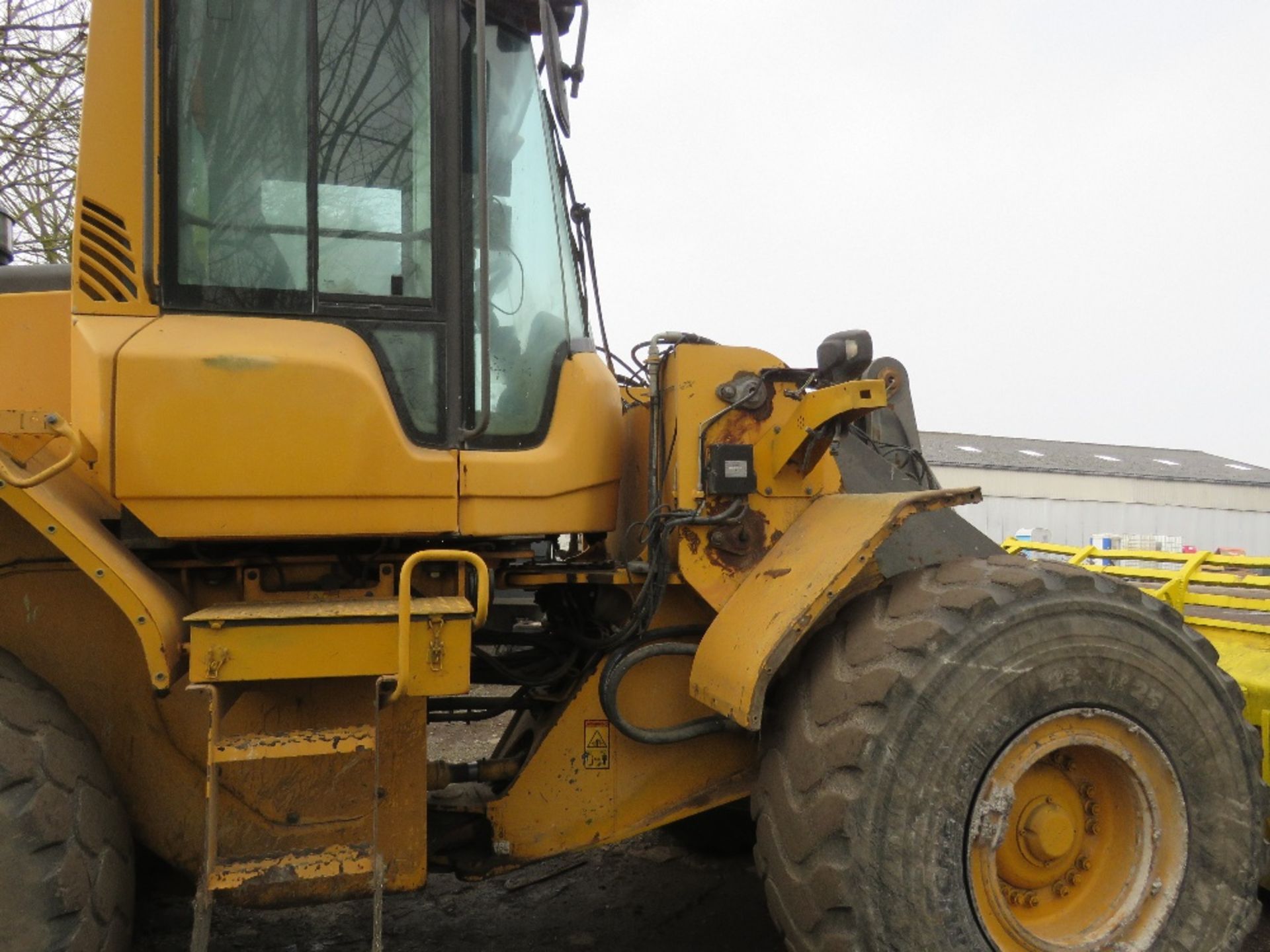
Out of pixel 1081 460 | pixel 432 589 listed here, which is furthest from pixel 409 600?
pixel 1081 460

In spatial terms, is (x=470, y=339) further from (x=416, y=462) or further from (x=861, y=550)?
(x=861, y=550)

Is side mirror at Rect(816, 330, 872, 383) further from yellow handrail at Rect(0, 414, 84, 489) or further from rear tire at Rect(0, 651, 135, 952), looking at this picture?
rear tire at Rect(0, 651, 135, 952)

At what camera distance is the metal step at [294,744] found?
235 centimetres

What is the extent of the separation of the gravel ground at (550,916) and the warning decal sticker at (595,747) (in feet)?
3.46

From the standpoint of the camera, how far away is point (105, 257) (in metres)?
2.56

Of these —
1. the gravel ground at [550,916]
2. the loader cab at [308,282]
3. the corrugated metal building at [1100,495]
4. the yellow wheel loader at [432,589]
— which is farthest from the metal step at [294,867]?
the corrugated metal building at [1100,495]

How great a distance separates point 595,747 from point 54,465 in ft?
5.57

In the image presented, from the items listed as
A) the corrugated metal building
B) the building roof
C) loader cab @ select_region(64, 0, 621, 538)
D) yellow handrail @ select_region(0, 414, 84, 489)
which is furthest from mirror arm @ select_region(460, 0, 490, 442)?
the building roof

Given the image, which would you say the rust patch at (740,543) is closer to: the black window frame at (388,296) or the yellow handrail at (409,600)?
the yellow handrail at (409,600)

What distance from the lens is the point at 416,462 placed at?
2.68 meters

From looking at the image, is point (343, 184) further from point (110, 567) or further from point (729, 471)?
point (729, 471)

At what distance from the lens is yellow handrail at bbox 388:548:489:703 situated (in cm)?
243

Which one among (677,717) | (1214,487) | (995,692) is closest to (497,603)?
(677,717)

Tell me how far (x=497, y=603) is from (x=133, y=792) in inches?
53.1
